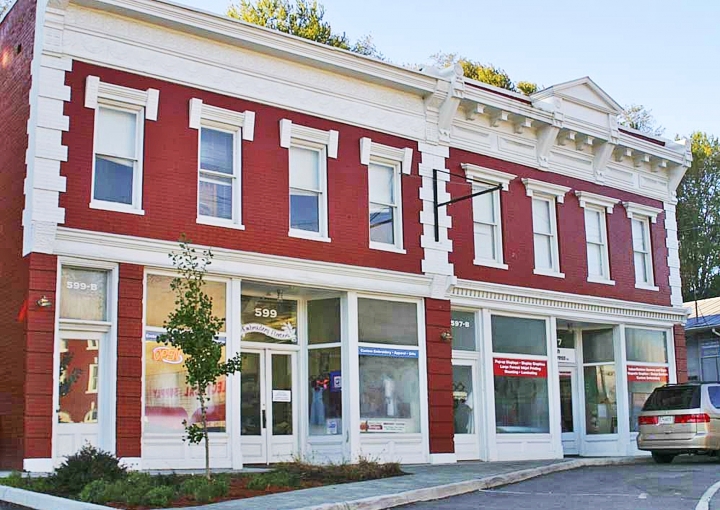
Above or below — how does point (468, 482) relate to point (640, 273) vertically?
below

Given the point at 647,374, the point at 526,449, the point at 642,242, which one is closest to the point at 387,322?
the point at 526,449

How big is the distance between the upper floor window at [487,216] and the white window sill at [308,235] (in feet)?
14.9

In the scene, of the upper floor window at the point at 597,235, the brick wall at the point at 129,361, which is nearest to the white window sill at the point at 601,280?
the upper floor window at the point at 597,235

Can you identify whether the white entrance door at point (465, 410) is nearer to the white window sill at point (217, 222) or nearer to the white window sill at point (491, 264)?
the white window sill at point (491, 264)

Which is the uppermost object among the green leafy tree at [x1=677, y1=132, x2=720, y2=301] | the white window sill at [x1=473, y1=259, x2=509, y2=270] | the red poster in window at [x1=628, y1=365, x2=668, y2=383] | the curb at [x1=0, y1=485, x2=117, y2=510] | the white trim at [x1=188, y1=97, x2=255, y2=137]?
the green leafy tree at [x1=677, y1=132, x2=720, y2=301]

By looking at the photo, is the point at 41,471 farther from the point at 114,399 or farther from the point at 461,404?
the point at 461,404

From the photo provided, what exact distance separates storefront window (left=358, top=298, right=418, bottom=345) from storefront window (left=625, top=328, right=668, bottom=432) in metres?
7.95

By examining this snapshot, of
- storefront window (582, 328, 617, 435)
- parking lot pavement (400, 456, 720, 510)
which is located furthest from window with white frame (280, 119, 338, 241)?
storefront window (582, 328, 617, 435)

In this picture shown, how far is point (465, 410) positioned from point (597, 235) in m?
6.95

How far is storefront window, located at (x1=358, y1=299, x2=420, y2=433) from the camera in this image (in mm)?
19297

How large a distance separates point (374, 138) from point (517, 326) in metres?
6.00

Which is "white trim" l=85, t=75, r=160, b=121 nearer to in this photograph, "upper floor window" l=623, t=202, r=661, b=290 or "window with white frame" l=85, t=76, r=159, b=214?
"window with white frame" l=85, t=76, r=159, b=214

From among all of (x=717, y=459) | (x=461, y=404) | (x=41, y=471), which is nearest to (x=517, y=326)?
(x=461, y=404)

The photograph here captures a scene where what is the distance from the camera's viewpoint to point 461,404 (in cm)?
2133
